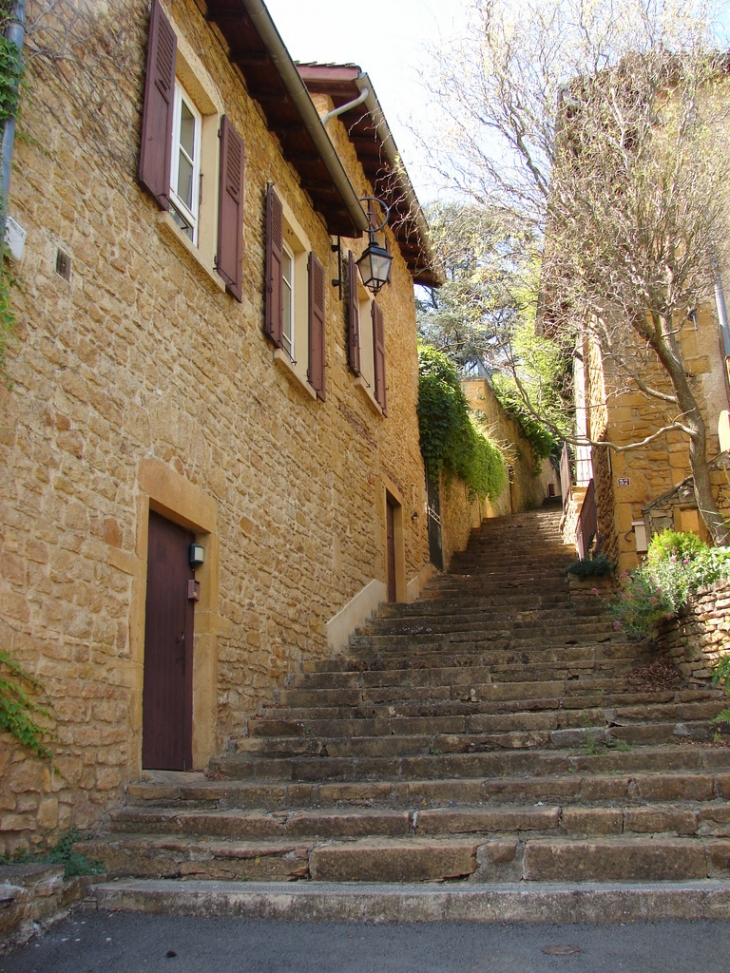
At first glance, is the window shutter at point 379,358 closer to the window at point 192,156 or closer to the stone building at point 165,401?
the stone building at point 165,401

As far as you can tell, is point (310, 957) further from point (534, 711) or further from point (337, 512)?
point (337, 512)

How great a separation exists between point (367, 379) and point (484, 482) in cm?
671

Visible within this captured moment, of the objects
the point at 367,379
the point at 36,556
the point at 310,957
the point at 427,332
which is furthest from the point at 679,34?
the point at 427,332

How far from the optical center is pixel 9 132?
390 cm

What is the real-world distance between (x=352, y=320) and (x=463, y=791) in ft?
20.5

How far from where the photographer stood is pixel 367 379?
34.6ft

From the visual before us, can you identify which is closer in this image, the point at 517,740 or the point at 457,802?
the point at 457,802

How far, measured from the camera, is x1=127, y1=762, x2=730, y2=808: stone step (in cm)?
441

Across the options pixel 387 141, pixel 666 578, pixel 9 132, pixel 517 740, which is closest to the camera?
pixel 9 132

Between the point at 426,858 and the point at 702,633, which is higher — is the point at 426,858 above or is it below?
below

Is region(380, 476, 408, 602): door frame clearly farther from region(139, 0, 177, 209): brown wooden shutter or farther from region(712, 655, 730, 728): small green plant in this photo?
region(139, 0, 177, 209): brown wooden shutter

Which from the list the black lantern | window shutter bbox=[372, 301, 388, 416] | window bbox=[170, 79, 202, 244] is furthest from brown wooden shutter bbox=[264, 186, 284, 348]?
window shutter bbox=[372, 301, 388, 416]

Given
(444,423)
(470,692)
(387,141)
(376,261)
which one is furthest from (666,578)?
(444,423)

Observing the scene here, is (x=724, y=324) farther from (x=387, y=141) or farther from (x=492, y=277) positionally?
(x=387, y=141)
